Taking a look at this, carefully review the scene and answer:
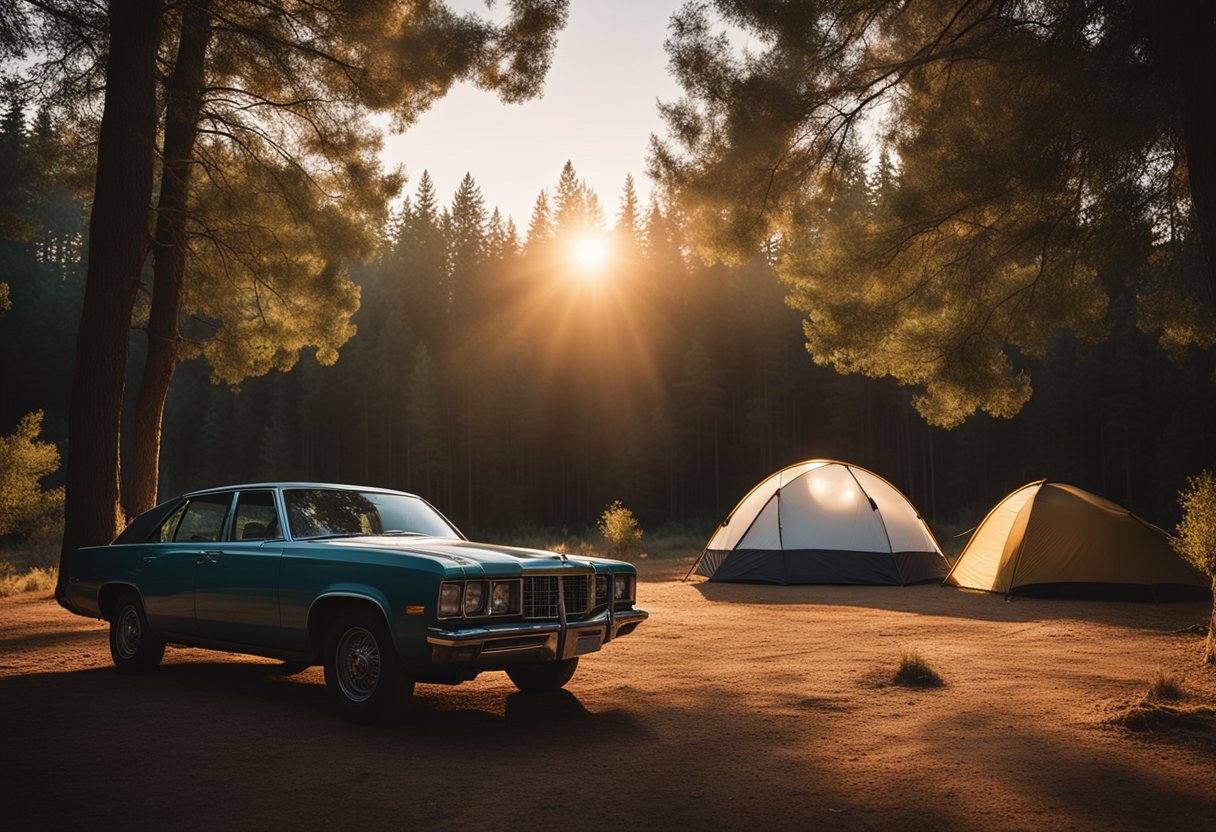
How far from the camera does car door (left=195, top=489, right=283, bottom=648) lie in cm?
700

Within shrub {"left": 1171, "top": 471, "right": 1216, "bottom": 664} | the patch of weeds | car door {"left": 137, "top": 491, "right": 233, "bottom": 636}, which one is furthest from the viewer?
shrub {"left": 1171, "top": 471, "right": 1216, "bottom": 664}

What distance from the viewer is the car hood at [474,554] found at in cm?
622

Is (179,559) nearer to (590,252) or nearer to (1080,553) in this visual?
(1080,553)

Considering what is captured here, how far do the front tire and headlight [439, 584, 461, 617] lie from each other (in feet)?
1.80

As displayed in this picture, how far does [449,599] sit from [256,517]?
8.23 ft

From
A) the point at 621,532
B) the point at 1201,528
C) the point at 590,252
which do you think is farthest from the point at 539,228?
the point at 1201,528

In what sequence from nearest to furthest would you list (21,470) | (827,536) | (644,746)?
(644,746) → (827,536) → (21,470)

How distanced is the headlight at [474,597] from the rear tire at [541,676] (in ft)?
5.87

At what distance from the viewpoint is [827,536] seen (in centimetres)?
1709

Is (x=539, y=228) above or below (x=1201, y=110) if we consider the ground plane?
above

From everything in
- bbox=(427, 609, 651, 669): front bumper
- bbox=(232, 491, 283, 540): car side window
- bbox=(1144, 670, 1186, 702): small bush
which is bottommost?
bbox=(1144, 670, 1186, 702): small bush

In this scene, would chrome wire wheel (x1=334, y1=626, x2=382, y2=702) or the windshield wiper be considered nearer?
chrome wire wheel (x1=334, y1=626, x2=382, y2=702)

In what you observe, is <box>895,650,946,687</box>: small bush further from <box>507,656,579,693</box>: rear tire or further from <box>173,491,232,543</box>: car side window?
<box>173,491,232,543</box>: car side window

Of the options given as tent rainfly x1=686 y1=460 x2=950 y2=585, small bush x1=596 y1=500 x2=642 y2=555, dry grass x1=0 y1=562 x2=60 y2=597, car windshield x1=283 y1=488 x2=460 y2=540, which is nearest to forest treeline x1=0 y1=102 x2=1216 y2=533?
small bush x1=596 y1=500 x2=642 y2=555
